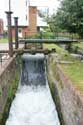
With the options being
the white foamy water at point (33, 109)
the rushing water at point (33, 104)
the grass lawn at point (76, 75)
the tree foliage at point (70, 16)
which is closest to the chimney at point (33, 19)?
the rushing water at point (33, 104)

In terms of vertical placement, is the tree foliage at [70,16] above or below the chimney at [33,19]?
above

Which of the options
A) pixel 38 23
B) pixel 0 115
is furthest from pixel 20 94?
pixel 38 23

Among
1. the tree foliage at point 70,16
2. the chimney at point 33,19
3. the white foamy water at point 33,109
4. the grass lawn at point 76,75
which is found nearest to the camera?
the grass lawn at point 76,75

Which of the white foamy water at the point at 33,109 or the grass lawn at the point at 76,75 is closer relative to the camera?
the grass lawn at the point at 76,75

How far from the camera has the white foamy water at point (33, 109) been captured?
42.5 feet

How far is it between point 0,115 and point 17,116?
78.4 inches

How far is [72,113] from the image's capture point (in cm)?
1001

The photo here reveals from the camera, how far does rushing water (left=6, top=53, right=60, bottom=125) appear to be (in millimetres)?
13070

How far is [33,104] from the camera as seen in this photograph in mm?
15383

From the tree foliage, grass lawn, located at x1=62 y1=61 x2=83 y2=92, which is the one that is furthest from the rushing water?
the tree foliage

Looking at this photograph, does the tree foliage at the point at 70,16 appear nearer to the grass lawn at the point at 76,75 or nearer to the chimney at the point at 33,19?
the grass lawn at the point at 76,75

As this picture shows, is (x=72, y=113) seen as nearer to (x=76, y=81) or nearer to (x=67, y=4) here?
(x=76, y=81)

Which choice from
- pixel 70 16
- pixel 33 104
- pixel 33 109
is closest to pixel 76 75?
pixel 33 109

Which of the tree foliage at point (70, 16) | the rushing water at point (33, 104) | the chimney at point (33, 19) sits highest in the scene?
the tree foliage at point (70, 16)
